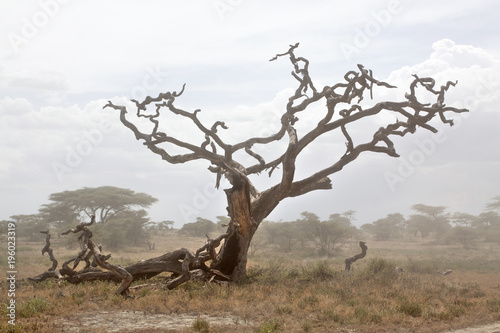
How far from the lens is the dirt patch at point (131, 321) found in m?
9.32

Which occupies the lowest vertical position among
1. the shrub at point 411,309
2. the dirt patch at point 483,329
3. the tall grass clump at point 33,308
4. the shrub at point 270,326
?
the dirt patch at point 483,329

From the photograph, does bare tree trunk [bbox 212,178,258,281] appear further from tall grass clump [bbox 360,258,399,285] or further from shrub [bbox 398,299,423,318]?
shrub [bbox 398,299,423,318]

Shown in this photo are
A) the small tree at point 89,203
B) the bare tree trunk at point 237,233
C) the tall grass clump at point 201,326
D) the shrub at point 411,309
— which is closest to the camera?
the tall grass clump at point 201,326

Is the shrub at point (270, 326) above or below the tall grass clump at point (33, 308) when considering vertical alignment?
below

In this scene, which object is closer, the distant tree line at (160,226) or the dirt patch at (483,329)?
the dirt patch at (483,329)

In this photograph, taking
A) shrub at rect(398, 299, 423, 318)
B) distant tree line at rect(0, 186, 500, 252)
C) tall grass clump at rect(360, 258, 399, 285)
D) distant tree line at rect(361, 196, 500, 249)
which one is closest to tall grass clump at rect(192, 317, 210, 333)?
shrub at rect(398, 299, 423, 318)

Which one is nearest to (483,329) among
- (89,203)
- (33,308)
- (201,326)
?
(201,326)

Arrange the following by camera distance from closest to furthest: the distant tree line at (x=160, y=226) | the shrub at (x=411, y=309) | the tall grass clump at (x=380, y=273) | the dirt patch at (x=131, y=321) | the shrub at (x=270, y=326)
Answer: the shrub at (x=270, y=326)
the dirt patch at (x=131, y=321)
the shrub at (x=411, y=309)
the tall grass clump at (x=380, y=273)
the distant tree line at (x=160, y=226)

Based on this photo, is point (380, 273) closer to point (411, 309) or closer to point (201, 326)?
point (411, 309)

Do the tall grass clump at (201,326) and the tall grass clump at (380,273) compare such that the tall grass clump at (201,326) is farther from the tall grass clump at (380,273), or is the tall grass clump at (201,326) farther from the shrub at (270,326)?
the tall grass clump at (380,273)

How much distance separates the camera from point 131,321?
9945 millimetres

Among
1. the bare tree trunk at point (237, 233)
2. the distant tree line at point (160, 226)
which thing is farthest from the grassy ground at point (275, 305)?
the distant tree line at point (160, 226)

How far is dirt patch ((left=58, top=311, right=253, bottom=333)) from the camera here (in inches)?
367

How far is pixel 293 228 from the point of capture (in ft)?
136
